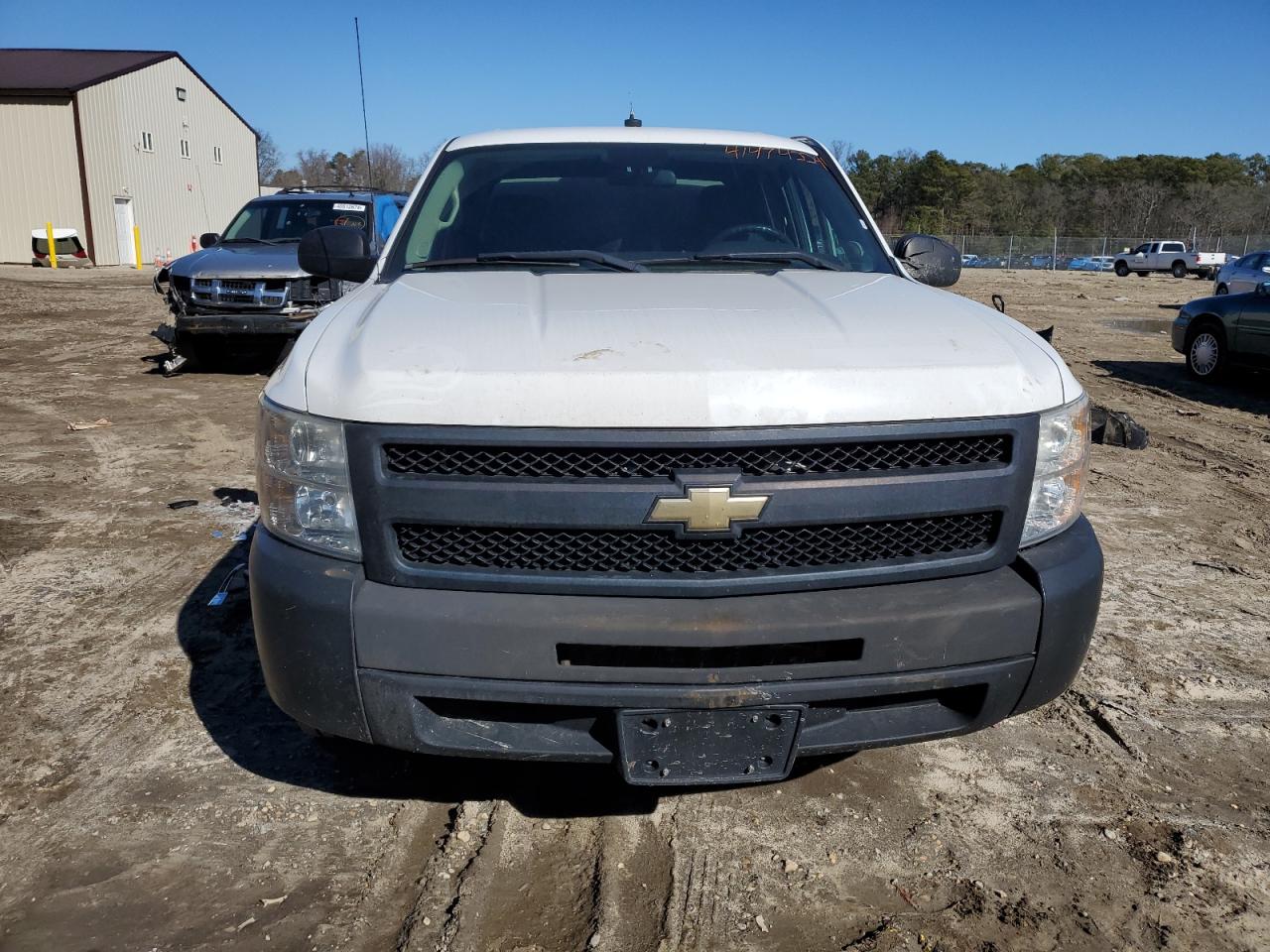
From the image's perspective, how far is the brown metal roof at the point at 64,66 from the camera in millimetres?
33969

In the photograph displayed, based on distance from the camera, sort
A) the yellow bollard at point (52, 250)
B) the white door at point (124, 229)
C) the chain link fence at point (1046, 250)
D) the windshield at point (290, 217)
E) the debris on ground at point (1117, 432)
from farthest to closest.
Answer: the chain link fence at point (1046, 250), the white door at point (124, 229), the yellow bollard at point (52, 250), the windshield at point (290, 217), the debris on ground at point (1117, 432)

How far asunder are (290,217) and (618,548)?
10.8 metres

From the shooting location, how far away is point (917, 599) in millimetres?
2359

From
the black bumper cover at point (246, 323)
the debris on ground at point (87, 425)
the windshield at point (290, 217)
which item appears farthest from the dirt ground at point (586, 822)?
the windshield at point (290, 217)

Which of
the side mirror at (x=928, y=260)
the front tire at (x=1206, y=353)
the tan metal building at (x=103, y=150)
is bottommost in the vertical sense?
the front tire at (x=1206, y=353)

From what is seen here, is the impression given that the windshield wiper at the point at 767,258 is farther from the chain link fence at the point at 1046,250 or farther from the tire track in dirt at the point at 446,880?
the chain link fence at the point at 1046,250

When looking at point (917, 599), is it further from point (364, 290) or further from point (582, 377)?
point (364, 290)

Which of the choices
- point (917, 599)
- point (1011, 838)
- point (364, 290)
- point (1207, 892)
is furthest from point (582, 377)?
point (1207, 892)

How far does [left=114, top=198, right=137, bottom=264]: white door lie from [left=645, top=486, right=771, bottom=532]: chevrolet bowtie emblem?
130 feet

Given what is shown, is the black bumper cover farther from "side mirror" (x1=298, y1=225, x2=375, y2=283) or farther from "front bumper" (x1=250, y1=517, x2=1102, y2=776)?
"front bumper" (x1=250, y1=517, x2=1102, y2=776)

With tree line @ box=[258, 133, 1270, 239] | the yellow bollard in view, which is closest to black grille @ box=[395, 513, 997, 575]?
the yellow bollard

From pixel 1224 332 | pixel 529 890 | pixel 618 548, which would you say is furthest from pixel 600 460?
pixel 1224 332

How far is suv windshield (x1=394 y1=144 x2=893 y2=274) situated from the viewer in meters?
3.54

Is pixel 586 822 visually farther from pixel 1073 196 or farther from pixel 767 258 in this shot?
pixel 1073 196
